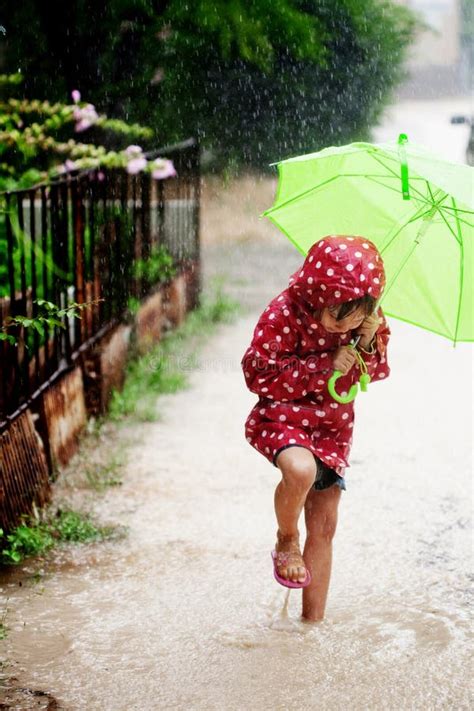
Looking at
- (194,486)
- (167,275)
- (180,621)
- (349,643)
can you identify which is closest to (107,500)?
(194,486)

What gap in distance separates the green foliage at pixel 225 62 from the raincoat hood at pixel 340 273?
4699 millimetres

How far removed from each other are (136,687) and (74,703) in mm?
197

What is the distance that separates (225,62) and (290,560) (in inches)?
220

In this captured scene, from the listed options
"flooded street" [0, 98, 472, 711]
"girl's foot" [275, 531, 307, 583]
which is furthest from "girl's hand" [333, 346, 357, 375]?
"flooded street" [0, 98, 472, 711]

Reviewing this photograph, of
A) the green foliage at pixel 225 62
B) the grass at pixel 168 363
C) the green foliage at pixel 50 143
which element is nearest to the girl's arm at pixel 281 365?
the green foliage at pixel 50 143

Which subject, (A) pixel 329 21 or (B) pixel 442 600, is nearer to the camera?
(B) pixel 442 600

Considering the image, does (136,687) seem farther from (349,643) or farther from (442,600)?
(442,600)

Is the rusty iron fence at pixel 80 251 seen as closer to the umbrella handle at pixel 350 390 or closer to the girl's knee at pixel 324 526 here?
the umbrella handle at pixel 350 390

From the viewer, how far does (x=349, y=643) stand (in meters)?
3.17

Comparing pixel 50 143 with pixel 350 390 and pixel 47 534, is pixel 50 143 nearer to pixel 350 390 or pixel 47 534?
pixel 47 534

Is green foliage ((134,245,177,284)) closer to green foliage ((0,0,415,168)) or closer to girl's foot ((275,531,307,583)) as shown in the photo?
green foliage ((0,0,415,168))

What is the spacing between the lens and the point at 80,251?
5188 mm

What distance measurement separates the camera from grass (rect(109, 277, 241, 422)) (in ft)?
18.9

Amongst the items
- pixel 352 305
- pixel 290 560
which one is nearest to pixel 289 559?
pixel 290 560
